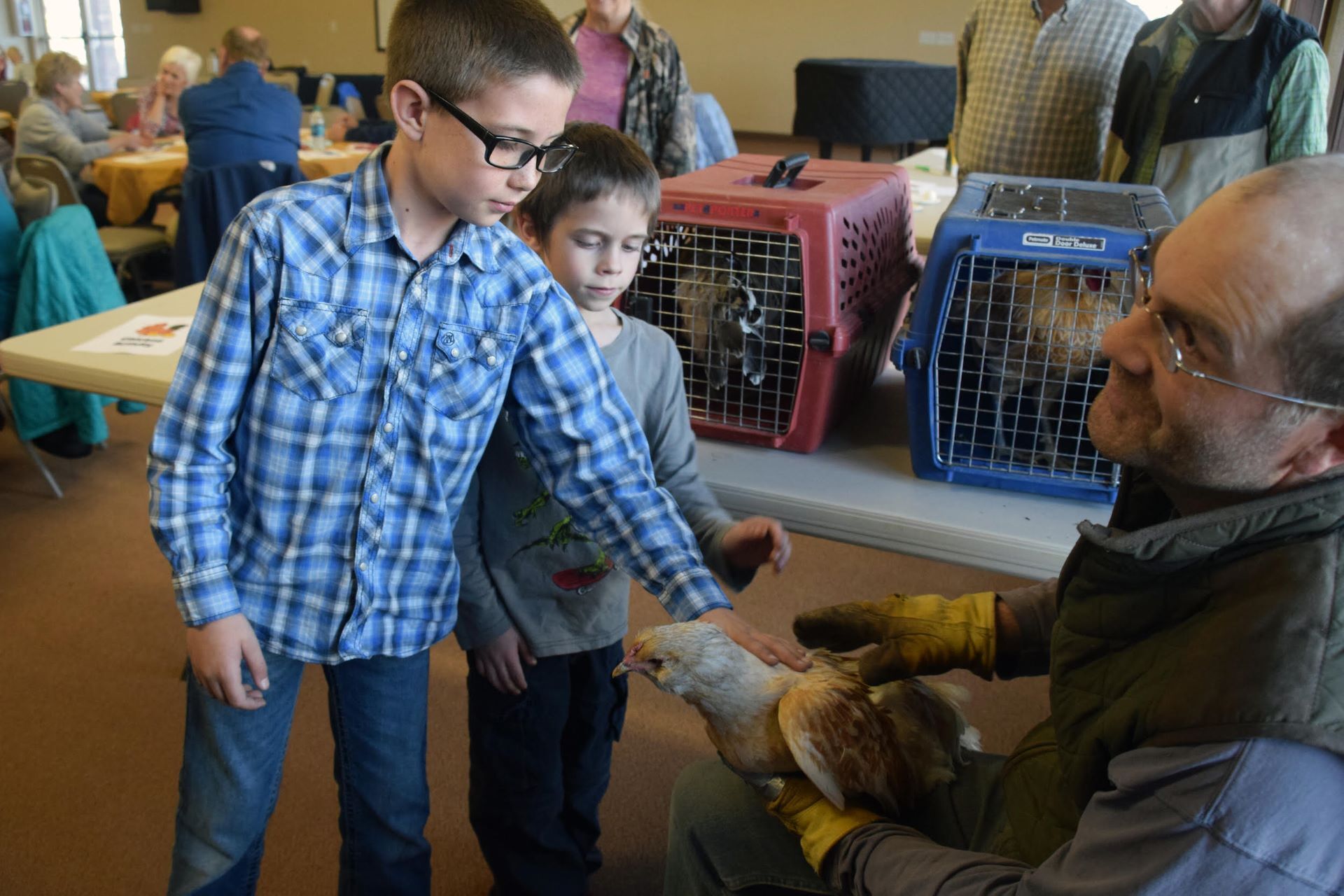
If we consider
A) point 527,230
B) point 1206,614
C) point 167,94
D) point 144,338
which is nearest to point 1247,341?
point 1206,614

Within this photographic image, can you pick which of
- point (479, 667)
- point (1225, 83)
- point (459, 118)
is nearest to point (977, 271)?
point (459, 118)

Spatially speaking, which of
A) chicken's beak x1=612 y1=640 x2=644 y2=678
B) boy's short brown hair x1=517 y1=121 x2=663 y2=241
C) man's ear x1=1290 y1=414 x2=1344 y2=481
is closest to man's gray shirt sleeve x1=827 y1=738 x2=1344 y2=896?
man's ear x1=1290 y1=414 x2=1344 y2=481

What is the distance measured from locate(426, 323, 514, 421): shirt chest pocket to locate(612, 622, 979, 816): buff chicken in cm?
37

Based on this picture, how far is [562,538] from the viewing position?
1461 mm

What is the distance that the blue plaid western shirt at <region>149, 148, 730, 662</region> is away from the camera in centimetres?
114

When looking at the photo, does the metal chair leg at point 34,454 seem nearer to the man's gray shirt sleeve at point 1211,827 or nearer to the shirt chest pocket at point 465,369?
the shirt chest pocket at point 465,369

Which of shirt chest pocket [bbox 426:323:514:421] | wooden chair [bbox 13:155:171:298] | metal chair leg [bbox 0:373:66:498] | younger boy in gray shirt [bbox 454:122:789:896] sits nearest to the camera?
shirt chest pocket [bbox 426:323:514:421]

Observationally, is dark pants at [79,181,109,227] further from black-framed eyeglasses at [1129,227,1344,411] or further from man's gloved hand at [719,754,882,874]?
black-framed eyeglasses at [1129,227,1344,411]

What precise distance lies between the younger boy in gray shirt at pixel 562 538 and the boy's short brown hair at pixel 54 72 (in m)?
5.63

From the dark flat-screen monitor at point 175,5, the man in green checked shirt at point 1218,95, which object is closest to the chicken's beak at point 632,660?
the man in green checked shirt at point 1218,95

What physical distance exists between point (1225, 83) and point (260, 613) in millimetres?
2604

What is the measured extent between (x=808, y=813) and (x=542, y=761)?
1.88 ft

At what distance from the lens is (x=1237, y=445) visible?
34.5 inches

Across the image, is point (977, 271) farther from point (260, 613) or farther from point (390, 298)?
point (260, 613)
